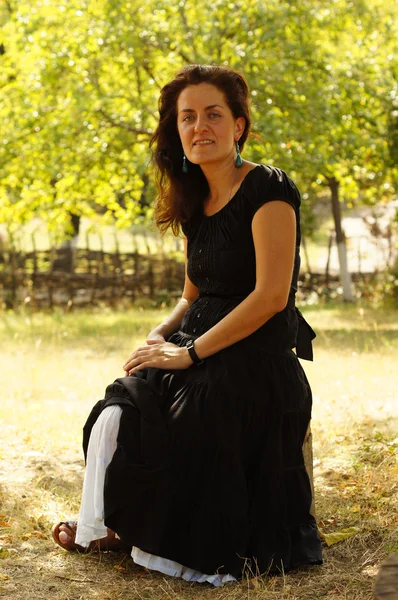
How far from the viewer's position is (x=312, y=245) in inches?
922

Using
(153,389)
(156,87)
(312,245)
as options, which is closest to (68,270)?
(156,87)

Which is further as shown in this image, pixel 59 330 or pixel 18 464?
pixel 59 330

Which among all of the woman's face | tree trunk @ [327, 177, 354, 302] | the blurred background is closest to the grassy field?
the woman's face

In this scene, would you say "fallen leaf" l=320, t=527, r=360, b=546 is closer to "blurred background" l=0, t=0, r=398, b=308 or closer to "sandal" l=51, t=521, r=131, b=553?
"sandal" l=51, t=521, r=131, b=553

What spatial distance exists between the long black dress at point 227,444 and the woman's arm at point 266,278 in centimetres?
5

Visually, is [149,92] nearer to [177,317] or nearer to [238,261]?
[177,317]

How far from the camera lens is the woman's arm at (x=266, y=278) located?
3.06m

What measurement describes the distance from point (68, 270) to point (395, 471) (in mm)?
11270

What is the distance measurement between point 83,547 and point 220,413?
894 mm

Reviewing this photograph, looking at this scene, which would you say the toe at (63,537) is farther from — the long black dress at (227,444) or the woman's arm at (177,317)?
the woman's arm at (177,317)

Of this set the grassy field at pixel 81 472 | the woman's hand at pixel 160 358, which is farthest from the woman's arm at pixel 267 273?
the grassy field at pixel 81 472

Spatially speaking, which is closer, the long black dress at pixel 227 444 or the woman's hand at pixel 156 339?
the long black dress at pixel 227 444

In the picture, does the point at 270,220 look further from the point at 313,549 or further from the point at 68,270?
the point at 68,270

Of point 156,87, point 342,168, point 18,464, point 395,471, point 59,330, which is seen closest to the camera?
point 395,471
